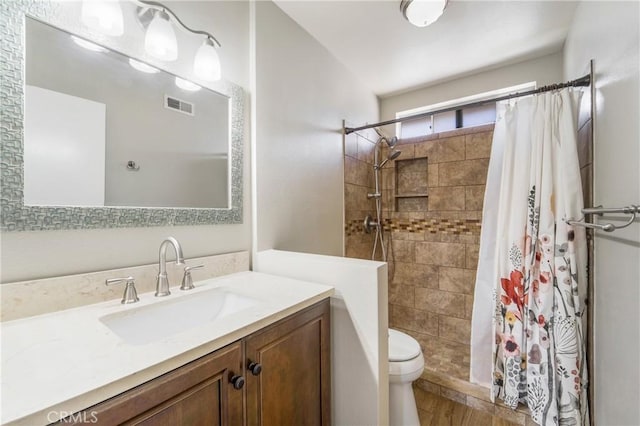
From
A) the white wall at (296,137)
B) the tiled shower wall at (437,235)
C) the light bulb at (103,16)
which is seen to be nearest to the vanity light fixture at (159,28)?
the light bulb at (103,16)

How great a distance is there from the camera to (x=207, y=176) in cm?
131

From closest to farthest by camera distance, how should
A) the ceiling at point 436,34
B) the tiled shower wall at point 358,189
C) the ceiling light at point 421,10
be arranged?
the ceiling light at point 421,10 < the ceiling at point 436,34 < the tiled shower wall at point 358,189

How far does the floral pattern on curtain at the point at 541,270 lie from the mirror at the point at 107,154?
5.27 ft

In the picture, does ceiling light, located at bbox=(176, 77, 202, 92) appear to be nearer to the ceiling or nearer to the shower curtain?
the ceiling

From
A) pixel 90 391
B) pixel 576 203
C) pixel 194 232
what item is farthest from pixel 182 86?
pixel 576 203

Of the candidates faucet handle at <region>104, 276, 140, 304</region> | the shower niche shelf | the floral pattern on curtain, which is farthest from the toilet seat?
the shower niche shelf

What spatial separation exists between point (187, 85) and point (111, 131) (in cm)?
40

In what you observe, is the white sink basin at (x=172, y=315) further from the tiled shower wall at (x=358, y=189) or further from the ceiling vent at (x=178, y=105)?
the tiled shower wall at (x=358, y=189)

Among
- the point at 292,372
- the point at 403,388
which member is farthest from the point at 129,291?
the point at 403,388

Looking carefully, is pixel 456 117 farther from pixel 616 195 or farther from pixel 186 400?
pixel 186 400

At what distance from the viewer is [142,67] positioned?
1082mm

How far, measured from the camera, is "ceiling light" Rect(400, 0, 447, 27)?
150 centimetres

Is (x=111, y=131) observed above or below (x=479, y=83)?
below

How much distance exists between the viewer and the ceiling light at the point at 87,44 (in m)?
0.93
